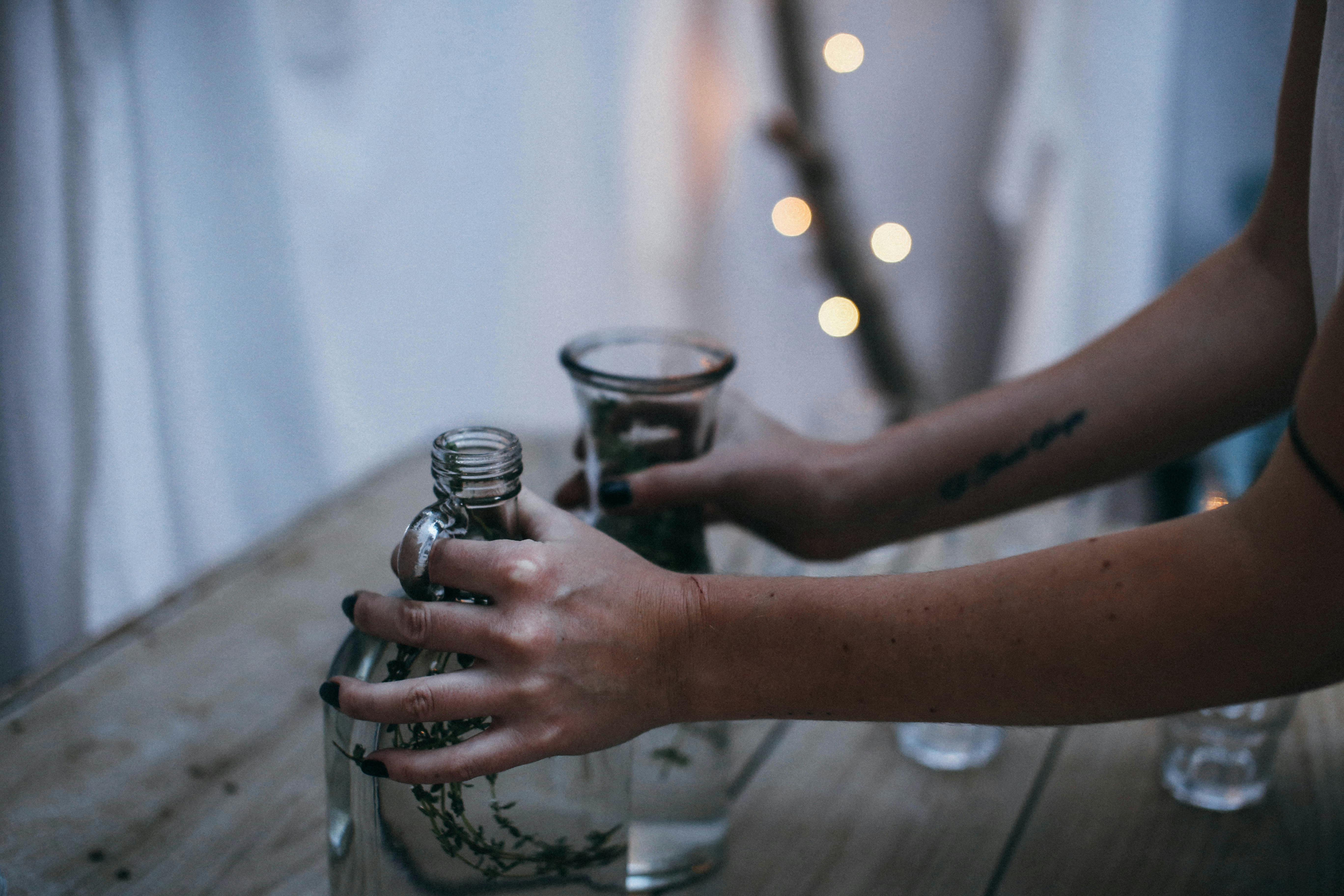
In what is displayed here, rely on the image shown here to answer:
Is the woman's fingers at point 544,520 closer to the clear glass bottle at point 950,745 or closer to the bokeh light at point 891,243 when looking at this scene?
the clear glass bottle at point 950,745

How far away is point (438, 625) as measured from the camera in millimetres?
430

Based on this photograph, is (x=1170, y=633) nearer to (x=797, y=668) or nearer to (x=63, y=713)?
(x=797, y=668)

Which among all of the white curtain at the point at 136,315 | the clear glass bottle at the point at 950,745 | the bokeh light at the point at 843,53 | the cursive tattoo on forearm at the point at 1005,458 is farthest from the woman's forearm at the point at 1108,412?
the bokeh light at the point at 843,53

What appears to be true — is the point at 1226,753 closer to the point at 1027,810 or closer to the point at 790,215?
the point at 1027,810

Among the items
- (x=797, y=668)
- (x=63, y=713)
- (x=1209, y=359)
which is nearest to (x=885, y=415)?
(x=1209, y=359)

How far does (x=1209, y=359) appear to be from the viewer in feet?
2.19

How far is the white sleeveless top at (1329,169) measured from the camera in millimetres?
493

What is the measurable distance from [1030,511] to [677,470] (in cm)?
41

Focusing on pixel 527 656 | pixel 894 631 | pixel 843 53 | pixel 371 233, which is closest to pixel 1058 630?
pixel 894 631

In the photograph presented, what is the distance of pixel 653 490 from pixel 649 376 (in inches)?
3.2

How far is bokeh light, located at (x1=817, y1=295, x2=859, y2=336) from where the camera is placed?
1868mm

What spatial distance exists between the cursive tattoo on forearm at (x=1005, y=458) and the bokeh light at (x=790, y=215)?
1.20 meters

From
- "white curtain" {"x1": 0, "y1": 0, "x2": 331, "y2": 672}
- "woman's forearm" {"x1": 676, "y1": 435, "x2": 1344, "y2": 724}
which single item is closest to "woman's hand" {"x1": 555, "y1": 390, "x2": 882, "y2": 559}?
"woman's forearm" {"x1": 676, "y1": 435, "x2": 1344, "y2": 724}

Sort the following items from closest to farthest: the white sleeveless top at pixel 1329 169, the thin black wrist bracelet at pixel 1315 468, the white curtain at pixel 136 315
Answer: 1. the thin black wrist bracelet at pixel 1315 468
2. the white sleeveless top at pixel 1329 169
3. the white curtain at pixel 136 315
